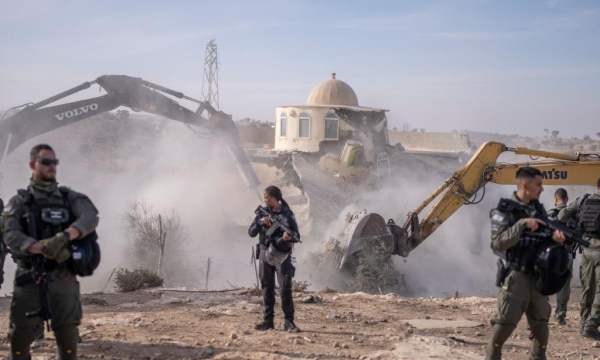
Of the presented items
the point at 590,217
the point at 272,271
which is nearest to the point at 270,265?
the point at 272,271

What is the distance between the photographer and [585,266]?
7840 millimetres

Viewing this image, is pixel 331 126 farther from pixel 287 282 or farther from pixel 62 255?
pixel 62 255

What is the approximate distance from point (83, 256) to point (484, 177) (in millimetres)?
9481

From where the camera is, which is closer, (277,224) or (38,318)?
(38,318)

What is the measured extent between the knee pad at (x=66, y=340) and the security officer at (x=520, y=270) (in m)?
3.50

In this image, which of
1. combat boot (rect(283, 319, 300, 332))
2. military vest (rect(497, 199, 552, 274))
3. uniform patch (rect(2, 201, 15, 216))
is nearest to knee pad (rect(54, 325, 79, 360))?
uniform patch (rect(2, 201, 15, 216))

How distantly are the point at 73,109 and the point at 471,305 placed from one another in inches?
482

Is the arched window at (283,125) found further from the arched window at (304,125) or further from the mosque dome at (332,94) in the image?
the mosque dome at (332,94)

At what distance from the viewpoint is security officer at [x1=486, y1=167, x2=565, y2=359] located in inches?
205

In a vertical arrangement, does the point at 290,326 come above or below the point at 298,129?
below

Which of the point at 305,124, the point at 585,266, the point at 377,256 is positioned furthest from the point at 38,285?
the point at 305,124

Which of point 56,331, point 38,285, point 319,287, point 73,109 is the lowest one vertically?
point 319,287

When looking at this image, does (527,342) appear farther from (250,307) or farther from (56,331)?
(56,331)

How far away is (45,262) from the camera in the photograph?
472 cm
